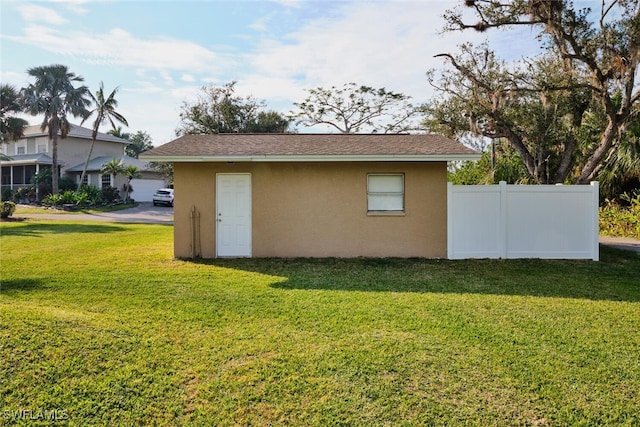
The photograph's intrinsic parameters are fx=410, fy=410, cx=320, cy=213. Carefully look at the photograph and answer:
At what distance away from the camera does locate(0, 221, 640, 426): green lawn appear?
355cm

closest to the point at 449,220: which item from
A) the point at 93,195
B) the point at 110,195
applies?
the point at 93,195

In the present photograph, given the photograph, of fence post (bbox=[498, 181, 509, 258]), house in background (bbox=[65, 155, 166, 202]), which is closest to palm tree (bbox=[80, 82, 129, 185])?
house in background (bbox=[65, 155, 166, 202])

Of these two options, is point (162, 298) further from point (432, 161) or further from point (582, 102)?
point (582, 102)

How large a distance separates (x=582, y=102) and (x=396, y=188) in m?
9.82

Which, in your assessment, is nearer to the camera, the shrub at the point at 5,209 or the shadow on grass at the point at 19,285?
the shadow on grass at the point at 19,285

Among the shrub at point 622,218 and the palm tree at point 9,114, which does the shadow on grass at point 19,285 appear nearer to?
the shrub at point 622,218

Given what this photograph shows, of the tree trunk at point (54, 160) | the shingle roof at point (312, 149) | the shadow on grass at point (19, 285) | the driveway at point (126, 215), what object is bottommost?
the shadow on grass at point (19, 285)

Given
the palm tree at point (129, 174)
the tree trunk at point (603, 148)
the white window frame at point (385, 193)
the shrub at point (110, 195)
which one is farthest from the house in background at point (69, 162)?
the tree trunk at point (603, 148)

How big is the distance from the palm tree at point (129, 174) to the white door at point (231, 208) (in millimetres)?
26159

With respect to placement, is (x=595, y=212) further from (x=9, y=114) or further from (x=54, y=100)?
(x=54, y=100)

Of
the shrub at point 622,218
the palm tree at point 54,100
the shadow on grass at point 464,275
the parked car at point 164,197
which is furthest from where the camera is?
the parked car at point 164,197

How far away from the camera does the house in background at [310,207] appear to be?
1052 cm

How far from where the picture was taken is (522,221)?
10.3m

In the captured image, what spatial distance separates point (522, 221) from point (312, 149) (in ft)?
18.4
